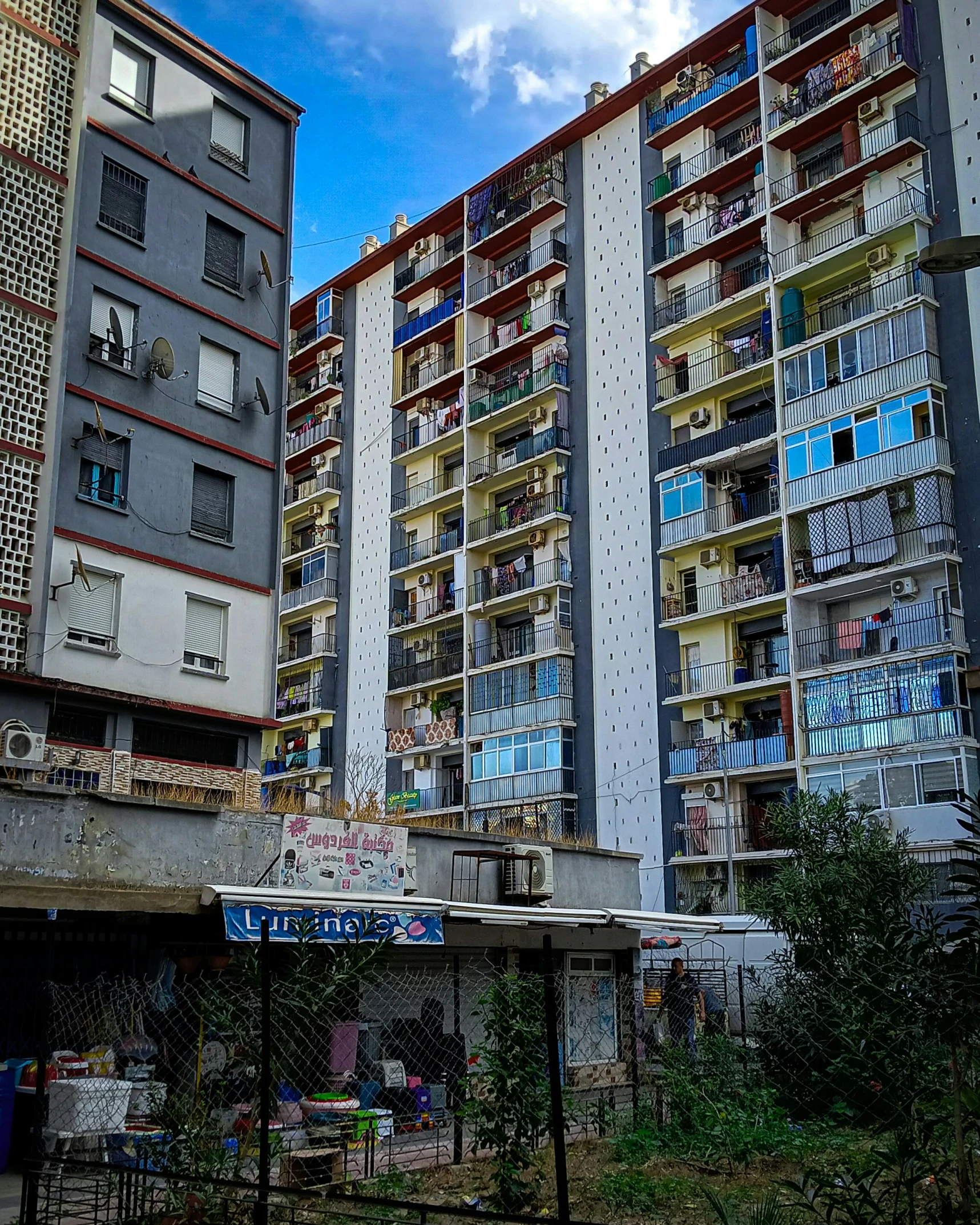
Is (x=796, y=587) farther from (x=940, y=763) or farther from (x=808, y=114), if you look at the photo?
(x=808, y=114)

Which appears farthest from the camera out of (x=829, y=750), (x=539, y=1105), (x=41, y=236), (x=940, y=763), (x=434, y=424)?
(x=434, y=424)

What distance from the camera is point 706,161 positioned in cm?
4134

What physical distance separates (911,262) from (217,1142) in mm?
32305

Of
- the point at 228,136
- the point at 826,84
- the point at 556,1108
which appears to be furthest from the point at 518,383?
the point at 556,1108

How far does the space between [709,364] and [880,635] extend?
37.2 feet

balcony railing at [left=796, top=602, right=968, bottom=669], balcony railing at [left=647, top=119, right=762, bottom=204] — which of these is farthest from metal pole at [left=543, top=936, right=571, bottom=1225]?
balcony railing at [left=647, top=119, right=762, bottom=204]

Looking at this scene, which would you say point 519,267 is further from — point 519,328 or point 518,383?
point 518,383

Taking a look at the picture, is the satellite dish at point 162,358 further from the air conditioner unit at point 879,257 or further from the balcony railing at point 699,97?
the balcony railing at point 699,97

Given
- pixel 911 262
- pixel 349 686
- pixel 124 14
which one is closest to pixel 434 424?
pixel 349 686

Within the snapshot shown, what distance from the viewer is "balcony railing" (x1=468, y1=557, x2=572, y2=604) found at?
43.7 m

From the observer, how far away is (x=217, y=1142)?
8672mm

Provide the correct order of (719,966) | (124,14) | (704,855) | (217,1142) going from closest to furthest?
(217,1142) → (124,14) → (719,966) → (704,855)

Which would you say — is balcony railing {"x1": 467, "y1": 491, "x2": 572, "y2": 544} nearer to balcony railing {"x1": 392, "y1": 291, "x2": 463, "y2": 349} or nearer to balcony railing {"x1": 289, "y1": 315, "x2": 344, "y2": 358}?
balcony railing {"x1": 392, "y1": 291, "x2": 463, "y2": 349}

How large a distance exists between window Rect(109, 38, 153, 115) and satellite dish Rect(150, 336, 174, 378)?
506cm
